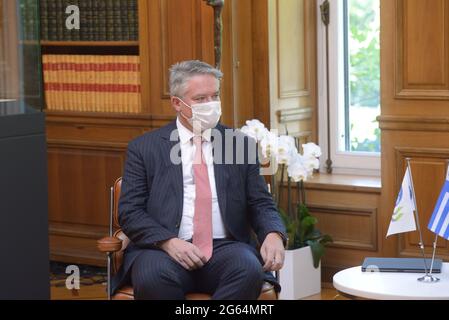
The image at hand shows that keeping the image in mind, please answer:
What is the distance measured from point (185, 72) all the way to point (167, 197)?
1.69 ft

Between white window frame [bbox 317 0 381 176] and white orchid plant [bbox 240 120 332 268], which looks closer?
white orchid plant [bbox 240 120 332 268]

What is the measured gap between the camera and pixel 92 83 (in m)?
6.39

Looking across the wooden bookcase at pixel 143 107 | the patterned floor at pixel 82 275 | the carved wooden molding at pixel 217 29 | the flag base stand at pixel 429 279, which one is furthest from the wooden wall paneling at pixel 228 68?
the flag base stand at pixel 429 279

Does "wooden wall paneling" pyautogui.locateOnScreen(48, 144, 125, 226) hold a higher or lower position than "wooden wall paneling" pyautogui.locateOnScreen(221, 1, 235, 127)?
lower

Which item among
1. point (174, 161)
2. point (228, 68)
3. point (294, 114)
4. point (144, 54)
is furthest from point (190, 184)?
point (144, 54)

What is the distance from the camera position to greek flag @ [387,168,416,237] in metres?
4.05

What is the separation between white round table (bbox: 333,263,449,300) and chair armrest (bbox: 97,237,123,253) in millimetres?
876

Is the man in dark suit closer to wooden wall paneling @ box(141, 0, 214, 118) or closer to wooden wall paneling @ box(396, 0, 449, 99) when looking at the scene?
wooden wall paneling @ box(396, 0, 449, 99)

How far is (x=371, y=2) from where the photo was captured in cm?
595

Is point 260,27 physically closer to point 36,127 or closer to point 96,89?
point 96,89

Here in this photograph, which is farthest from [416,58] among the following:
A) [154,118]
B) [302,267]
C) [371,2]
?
[154,118]

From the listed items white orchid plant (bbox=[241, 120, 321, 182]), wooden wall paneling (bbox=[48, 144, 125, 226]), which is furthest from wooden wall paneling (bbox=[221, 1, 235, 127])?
wooden wall paneling (bbox=[48, 144, 125, 226])

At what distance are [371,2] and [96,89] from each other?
71.7 inches

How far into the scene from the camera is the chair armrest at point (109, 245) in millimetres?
3943
